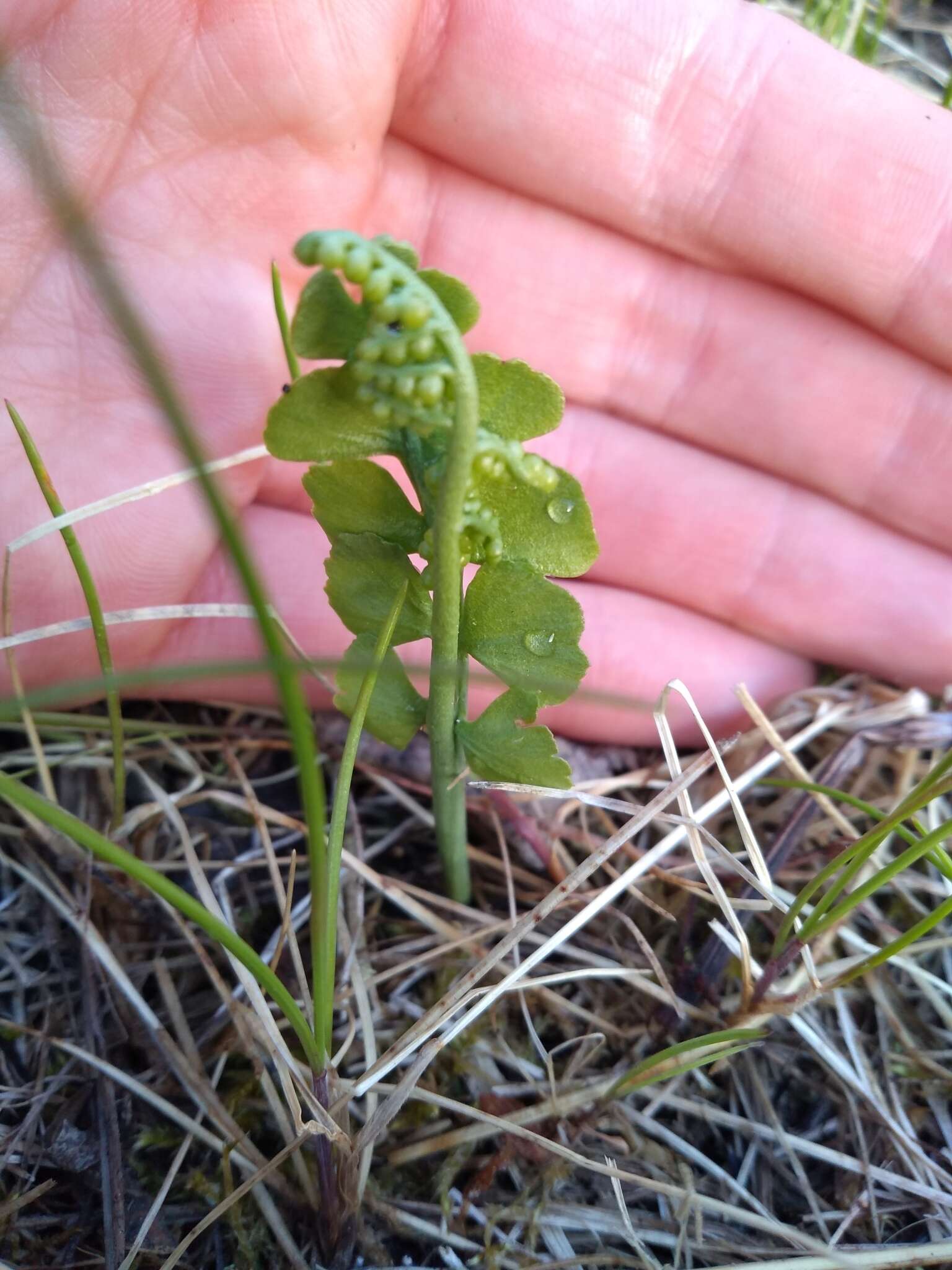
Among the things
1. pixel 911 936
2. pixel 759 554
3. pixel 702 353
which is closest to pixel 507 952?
pixel 911 936

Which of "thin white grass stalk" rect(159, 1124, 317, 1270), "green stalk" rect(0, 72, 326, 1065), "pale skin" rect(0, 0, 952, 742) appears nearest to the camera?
"green stalk" rect(0, 72, 326, 1065)

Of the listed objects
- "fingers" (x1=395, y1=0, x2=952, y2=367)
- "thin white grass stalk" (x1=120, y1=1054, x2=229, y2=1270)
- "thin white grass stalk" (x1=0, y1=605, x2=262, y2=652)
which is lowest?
"thin white grass stalk" (x1=120, y1=1054, x2=229, y2=1270)

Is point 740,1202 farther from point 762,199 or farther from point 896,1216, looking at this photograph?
point 762,199

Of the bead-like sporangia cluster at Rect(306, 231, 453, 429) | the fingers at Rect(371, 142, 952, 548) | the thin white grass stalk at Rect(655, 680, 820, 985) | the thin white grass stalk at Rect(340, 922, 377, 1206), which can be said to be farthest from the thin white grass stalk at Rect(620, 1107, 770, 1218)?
the fingers at Rect(371, 142, 952, 548)

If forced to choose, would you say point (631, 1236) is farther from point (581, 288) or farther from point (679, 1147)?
point (581, 288)

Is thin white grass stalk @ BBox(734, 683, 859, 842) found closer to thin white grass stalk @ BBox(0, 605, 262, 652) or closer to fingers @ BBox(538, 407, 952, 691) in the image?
fingers @ BBox(538, 407, 952, 691)
